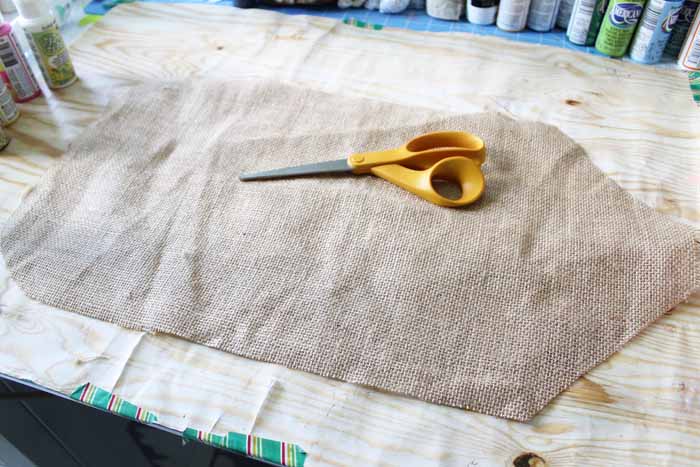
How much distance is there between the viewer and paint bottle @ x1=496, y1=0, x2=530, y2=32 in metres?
0.86

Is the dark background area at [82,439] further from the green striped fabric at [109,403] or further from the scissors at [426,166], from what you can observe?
the scissors at [426,166]

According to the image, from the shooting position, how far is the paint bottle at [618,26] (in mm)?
766

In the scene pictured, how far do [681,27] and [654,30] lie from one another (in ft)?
0.20

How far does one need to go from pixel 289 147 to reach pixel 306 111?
0.08 metres

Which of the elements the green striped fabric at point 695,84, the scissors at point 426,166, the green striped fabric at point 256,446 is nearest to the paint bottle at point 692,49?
the green striped fabric at point 695,84

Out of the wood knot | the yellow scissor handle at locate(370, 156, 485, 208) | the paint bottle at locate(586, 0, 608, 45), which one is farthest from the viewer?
the paint bottle at locate(586, 0, 608, 45)

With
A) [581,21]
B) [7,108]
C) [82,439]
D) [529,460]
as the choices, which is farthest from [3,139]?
[581,21]

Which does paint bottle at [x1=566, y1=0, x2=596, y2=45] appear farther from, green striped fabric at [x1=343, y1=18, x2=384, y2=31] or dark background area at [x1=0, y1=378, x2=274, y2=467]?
dark background area at [x1=0, y1=378, x2=274, y2=467]

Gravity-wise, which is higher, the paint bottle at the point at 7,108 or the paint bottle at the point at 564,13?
the paint bottle at the point at 564,13

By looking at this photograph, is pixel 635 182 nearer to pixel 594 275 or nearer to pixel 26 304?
pixel 594 275

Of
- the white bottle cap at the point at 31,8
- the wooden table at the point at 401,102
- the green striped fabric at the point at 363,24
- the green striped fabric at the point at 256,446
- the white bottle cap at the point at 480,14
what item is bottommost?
the green striped fabric at the point at 256,446

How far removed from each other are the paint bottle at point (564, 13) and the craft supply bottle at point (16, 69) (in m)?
0.81

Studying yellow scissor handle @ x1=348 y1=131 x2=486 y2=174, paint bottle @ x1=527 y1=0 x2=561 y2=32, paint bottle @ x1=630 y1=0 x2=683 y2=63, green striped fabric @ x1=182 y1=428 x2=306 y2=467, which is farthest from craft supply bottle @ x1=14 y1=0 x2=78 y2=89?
paint bottle @ x1=630 y1=0 x2=683 y2=63

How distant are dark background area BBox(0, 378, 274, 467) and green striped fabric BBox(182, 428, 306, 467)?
3cm
